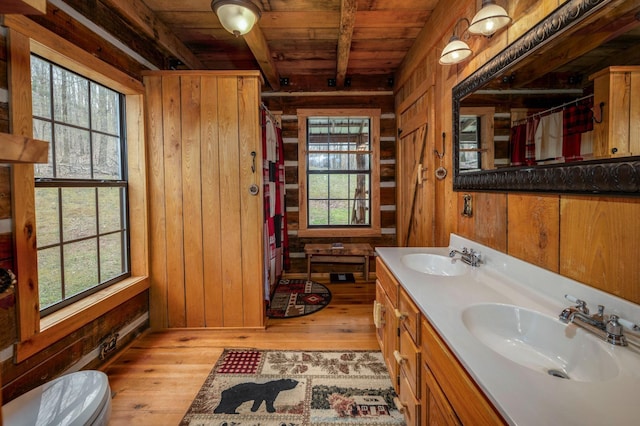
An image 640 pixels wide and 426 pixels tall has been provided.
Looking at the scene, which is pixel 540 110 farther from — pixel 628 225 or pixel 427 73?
pixel 427 73

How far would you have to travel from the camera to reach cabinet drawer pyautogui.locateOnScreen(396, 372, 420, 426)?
1.26 m

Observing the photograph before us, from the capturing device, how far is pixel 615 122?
0.93 m

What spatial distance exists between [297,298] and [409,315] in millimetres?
2101

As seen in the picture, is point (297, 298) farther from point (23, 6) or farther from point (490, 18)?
point (23, 6)

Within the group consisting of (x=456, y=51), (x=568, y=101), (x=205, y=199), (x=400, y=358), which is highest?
(x=456, y=51)

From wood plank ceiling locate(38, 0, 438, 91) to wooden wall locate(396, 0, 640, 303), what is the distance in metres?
0.51

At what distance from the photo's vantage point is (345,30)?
2.49 m

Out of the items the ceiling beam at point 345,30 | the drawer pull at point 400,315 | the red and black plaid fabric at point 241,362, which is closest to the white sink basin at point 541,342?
the drawer pull at point 400,315

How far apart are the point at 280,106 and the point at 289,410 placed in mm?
3421

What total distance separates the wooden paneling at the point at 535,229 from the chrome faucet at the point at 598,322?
0.29 metres

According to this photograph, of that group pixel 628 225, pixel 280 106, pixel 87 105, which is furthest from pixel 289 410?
pixel 280 106

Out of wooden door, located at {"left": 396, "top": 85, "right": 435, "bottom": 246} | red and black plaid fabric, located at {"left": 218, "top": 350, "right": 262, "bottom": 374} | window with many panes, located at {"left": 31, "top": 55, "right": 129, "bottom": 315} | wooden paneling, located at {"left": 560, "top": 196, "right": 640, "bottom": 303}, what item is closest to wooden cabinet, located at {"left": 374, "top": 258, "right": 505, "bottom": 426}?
wooden paneling, located at {"left": 560, "top": 196, "right": 640, "bottom": 303}

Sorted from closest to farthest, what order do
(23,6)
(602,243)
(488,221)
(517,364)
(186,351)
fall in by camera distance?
(23,6), (517,364), (602,243), (488,221), (186,351)

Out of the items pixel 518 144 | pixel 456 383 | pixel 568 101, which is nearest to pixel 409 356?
pixel 456 383
